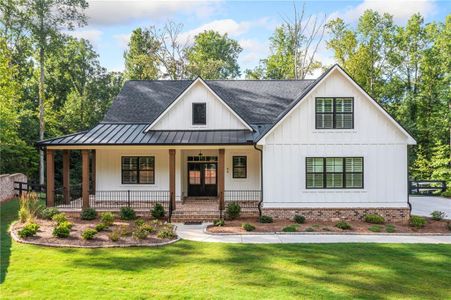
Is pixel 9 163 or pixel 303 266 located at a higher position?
pixel 9 163

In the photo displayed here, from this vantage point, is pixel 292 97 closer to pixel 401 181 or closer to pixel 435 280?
pixel 401 181

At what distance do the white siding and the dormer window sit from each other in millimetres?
163

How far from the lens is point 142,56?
123 feet

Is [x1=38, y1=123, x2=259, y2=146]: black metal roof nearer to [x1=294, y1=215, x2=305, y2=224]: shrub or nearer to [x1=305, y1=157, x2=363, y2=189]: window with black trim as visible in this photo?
[x1=305, y1=157, x2=363, y2=189]: window with black trim

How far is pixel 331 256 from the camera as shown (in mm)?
10305

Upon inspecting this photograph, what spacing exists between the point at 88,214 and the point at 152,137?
4591mm

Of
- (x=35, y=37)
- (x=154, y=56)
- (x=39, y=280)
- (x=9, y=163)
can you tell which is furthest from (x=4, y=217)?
(x=154, y=56)

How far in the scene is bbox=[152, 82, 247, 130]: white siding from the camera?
18.0 metres

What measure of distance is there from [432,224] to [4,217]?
18742 millimetres

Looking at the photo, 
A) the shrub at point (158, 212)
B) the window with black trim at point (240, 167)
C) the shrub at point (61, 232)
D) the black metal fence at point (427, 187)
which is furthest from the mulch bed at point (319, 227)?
the black metal fence at point (427, 187)

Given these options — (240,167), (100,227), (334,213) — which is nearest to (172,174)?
(240,167)

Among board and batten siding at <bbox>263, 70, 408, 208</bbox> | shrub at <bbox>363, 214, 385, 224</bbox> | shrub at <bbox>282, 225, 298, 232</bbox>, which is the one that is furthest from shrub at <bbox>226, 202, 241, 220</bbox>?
shrub at <bbox>363, 214, 385, 224</bbox>

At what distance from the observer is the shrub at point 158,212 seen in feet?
52.0

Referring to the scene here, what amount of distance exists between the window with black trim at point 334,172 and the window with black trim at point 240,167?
374cm
